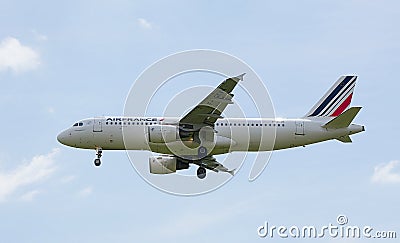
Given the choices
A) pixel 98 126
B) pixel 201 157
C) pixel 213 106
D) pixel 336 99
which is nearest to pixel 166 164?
pixel 201 157

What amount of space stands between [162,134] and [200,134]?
11.5 feet

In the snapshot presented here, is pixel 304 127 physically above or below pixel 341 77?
below

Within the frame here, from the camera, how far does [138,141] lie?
66.4 metres

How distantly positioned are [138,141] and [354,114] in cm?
1711

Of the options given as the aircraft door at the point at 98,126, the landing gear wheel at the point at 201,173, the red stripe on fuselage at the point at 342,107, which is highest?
the red stripe on fuselage at the point at 342,107

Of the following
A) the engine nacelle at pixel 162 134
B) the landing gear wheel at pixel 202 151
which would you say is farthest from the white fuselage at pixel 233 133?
the engine nacelle at pixel 162 134

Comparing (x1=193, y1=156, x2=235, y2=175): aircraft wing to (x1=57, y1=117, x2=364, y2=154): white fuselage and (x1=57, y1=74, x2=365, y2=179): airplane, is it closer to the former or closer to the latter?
(x1=57, y1=74, x2=365, y2=179): airplane

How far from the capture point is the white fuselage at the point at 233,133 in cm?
6669

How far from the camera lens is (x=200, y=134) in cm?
6550

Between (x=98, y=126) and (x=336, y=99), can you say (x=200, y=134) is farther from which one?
(x=336, y=99)

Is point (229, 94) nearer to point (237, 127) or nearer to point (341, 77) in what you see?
point (237, 127)

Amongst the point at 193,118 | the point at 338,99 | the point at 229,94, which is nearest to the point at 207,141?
the point at 193,118

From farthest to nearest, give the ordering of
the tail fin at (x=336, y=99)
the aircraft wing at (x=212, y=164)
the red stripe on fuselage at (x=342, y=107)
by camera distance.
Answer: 1. the red stripe on fuselage at (x=342, y=107)
2. the tail fin at (x=336, y=99)
3. the aircraft wing at (x=212, y=164)

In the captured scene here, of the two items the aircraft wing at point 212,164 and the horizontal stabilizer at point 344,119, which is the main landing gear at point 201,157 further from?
the horizontal stabilizer at point 344,119
